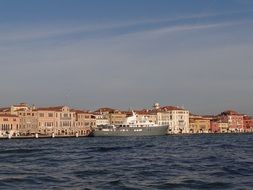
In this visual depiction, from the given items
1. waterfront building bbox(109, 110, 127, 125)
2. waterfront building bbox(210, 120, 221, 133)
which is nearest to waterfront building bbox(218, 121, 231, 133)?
waterfront building bbox(210, 120, 221, 133)

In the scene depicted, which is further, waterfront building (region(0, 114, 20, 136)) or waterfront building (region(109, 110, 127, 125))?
waterfront building (region(109, 110, 127, 125))

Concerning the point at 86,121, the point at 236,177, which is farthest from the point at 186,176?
the point at 86,121

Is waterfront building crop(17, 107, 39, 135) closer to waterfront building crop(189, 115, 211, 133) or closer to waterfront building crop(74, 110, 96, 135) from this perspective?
waterfront building crop(74, 110, 96, 135)

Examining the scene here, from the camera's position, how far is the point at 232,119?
557 ft

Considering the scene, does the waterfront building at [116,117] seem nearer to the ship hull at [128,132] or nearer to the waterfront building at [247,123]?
the ship hull at [128,132]

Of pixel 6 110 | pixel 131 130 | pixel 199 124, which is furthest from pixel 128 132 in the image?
pixel 199 124

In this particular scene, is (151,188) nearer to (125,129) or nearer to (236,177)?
(236,177)

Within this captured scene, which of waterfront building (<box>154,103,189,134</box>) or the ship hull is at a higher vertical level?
waterfront building (<box>154,103,189,134</box>)

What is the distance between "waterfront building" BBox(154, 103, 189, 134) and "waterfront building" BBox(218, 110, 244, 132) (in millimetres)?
Answer: 21892

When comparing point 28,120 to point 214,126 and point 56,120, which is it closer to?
point 56,120

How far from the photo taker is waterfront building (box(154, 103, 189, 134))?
145250 mm

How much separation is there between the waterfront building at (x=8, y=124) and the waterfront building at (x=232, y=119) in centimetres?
7408

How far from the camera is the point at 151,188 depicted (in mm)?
13695

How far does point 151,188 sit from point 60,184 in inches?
91.8
